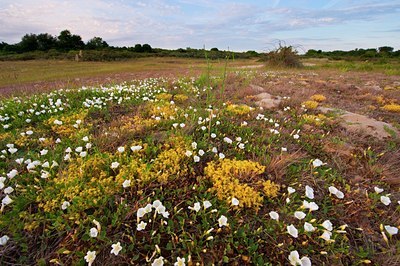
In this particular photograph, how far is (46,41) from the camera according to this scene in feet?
126

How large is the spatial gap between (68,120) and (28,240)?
8.95ft

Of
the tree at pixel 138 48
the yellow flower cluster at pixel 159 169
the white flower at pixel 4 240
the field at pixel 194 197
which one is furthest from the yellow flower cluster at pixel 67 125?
the tree at pixel 138 48

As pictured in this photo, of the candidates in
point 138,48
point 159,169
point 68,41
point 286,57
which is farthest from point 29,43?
point 159,169

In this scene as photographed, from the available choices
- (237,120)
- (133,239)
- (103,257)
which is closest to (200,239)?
(133,239)

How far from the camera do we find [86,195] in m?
2.39

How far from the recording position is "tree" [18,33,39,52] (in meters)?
36.3

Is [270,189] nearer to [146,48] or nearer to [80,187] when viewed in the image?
[80,187]

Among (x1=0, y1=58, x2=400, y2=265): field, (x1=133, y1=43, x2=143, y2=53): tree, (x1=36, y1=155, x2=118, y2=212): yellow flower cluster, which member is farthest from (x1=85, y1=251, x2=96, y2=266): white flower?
(x1=133, y1=43, x2=143, y2=53): tree

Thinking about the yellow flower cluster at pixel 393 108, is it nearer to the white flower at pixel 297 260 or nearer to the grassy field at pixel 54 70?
the grassy field at pixel 54 70

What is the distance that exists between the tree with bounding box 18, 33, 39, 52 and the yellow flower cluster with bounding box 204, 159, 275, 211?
153 ft

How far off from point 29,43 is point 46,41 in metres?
2.57

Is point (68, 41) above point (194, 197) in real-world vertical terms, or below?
above

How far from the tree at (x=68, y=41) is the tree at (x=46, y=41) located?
946 mm

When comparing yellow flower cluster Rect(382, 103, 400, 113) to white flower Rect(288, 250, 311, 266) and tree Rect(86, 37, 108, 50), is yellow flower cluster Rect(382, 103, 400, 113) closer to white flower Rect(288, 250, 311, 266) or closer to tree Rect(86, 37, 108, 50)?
white flower Rect(288, 250, 311, 266)
